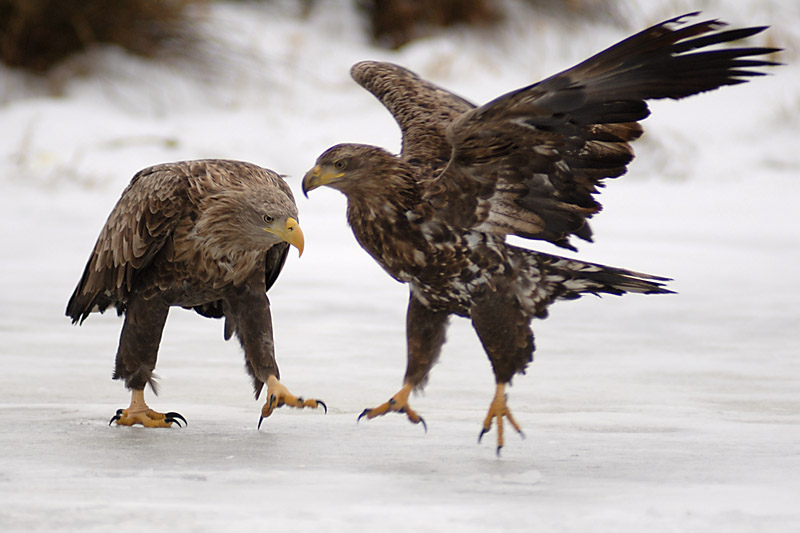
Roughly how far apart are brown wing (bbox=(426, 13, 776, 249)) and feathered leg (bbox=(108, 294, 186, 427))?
1.21 m

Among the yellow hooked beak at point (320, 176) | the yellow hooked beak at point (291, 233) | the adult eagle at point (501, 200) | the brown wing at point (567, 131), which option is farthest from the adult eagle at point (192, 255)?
the brown wing at point (567, 131)

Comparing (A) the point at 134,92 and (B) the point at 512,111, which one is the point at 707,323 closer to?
(B) the point at 512,111

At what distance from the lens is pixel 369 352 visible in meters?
6.29

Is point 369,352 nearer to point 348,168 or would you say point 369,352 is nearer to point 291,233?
point 291,233

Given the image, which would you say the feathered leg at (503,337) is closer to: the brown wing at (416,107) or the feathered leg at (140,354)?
the brown wing at (416,107)

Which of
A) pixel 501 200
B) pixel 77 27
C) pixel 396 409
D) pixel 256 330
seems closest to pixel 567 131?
pixel 501 200

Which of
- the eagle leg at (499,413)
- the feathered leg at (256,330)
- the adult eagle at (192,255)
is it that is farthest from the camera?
the feathered leg at (256,330)

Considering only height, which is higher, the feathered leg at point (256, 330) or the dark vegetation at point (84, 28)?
the dark vegetation at point (84, 28)

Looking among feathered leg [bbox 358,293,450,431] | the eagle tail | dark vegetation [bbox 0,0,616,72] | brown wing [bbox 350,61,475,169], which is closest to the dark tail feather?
the eagle tail

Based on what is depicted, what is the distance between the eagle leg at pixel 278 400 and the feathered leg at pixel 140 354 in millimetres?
345

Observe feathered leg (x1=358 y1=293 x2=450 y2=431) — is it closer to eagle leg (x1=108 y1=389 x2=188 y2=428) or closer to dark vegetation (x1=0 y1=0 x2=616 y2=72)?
eagle leg (x1=108 y1=389 x2=188 y2=428)

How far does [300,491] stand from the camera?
11.9 ft

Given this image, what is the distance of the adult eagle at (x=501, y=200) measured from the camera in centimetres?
414

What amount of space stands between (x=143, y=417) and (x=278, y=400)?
1.76 ft
